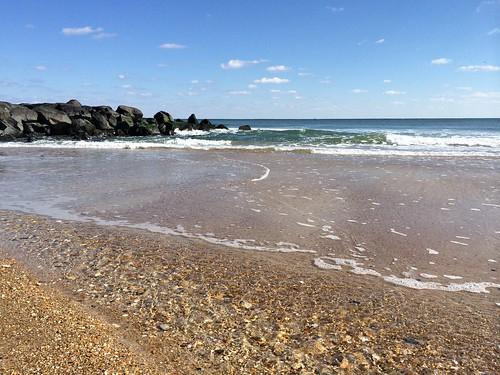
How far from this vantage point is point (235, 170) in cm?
1491

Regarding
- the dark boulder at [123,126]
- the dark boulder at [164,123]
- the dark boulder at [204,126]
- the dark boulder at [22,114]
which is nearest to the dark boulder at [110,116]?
the dark boulder at [123,126]

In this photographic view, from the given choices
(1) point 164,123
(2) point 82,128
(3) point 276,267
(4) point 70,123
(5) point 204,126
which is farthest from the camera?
(5) point 204,126

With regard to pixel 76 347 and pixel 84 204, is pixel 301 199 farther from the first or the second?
pixel 76 347

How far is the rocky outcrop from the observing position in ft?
120

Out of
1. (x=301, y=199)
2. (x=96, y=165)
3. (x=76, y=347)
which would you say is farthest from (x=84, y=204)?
(x=96, y=165)

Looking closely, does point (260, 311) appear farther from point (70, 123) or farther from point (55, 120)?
point (55, 120)

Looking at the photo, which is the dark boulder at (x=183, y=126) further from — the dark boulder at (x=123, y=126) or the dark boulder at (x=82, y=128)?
the dark boulder at (x=82, y=128)

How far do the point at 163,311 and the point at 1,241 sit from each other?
340 cm

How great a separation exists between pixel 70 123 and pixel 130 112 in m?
11.1

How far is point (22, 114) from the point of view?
3906cm

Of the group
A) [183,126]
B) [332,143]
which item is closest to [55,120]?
[183,126]

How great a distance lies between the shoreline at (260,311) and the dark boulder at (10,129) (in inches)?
1274

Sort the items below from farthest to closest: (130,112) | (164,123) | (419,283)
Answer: (130,112) → (164,123) → (419,283)

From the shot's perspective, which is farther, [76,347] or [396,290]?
[396,290]
